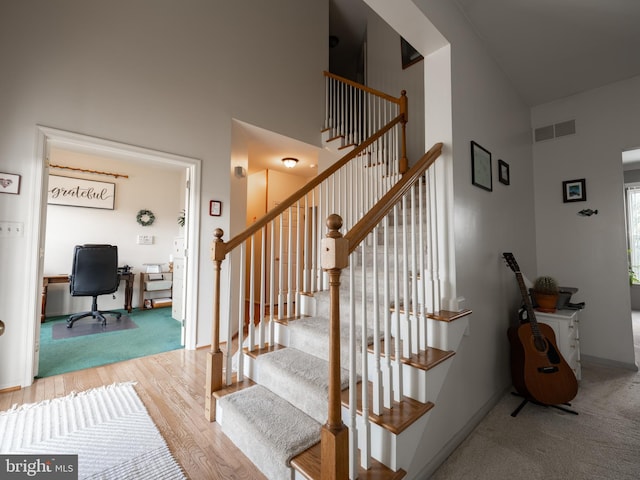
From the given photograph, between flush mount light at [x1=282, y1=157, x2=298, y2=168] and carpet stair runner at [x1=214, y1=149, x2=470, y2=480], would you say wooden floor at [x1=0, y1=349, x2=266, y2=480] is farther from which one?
flush mount light at [x1=282, y1=157, x2=298, y2=168]

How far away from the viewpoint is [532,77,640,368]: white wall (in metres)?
2.79

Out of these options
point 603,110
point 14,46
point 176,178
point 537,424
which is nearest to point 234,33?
point 14,46

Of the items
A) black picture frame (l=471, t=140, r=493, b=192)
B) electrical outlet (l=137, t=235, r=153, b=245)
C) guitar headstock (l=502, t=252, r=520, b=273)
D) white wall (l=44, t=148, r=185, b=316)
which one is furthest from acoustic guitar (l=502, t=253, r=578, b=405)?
electrical outlet (l=137, t=235, r=153, b=245)

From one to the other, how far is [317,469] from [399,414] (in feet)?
1.37

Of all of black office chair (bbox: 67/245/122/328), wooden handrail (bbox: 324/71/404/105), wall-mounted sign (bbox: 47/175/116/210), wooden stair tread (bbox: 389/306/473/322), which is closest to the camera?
wooden stair tread (bbox: 389/306/473/322)

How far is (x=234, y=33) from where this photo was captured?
346 cm

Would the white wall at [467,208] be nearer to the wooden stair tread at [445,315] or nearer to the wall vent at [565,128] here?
the wooden stair tread at [445,315]

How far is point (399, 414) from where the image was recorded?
1260 mm

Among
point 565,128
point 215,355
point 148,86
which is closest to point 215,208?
point 148,86

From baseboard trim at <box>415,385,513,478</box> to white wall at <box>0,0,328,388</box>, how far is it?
96.5 inches

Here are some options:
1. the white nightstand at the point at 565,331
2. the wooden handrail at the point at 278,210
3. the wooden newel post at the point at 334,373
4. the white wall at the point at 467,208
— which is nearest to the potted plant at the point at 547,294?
the white nightstand at the point at 565,331

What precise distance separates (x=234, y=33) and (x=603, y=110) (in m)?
4.19

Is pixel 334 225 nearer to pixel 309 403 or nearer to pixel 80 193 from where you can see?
pixel 309 403

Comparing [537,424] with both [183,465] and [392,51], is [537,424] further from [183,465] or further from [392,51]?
[392,51]
